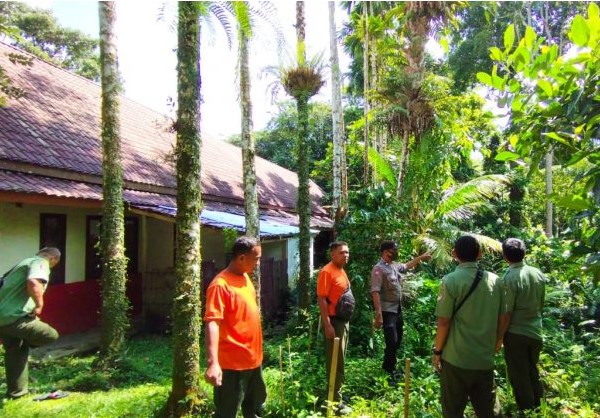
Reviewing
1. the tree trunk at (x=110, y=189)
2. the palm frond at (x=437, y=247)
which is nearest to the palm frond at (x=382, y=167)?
the palm frond at (x=437, y=247)

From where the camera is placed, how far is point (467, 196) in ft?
35.0

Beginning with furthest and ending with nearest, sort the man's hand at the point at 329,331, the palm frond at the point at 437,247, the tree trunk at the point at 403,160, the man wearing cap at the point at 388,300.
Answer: the tree trunk at the point at 403,160, the palm frond at the point at 437,247, the man wearing cap at the point at 388,300, the man's hand at the point at 329,331

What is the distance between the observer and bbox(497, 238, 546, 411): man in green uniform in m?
4.18

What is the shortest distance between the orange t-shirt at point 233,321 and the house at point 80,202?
1.80m

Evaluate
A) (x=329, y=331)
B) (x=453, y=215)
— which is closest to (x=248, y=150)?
(x=329, y=331)

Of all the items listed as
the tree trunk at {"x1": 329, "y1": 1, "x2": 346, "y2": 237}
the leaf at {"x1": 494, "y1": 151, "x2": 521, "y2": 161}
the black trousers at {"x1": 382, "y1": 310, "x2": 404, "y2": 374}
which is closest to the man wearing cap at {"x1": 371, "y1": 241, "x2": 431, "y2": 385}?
the black trousers at {"x1": 382, "y1": 310, "x2": 404, "y2": 374}

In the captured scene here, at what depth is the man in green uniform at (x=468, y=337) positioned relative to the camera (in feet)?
11.4

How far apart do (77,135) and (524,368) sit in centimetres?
914

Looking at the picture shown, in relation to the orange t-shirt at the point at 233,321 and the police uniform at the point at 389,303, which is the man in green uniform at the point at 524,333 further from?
the orange t-shirt at the point at 233,321

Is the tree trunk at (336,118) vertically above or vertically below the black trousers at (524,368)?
above

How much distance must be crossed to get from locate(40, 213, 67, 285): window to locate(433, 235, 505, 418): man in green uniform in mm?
7258

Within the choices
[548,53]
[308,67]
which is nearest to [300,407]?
[548,53]

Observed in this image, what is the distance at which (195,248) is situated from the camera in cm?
449

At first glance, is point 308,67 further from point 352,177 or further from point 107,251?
point 352,177
